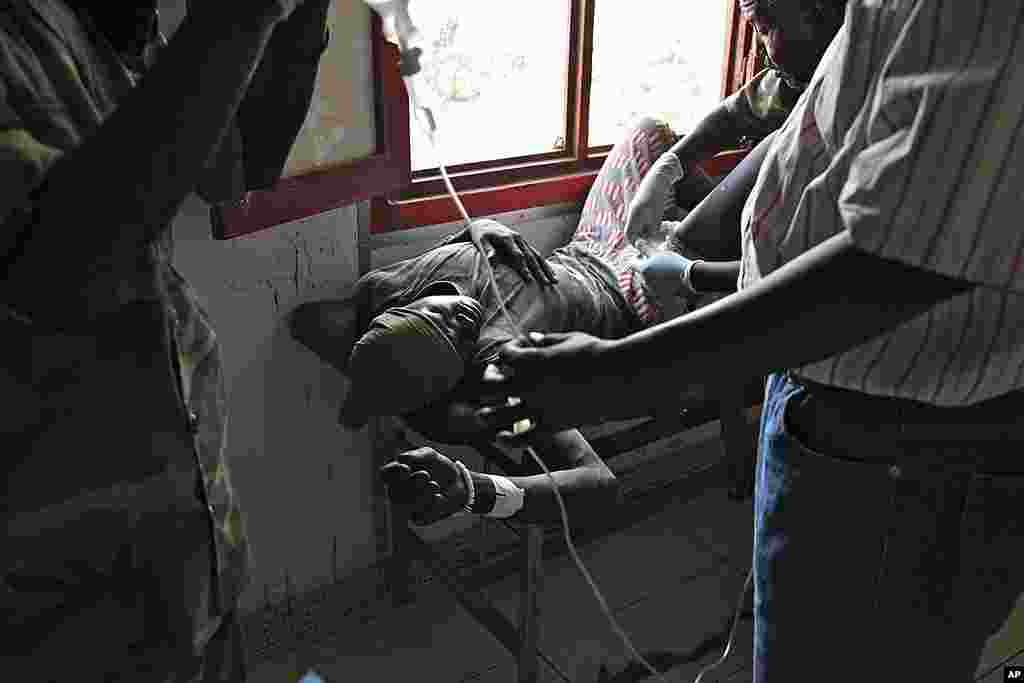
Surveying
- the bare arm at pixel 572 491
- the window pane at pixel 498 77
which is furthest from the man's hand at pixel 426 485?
the window pane at pixel 498 77

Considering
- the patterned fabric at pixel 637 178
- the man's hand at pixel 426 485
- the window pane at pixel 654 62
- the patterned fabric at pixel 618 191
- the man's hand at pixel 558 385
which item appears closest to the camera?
the man's hand at pixel 558 385

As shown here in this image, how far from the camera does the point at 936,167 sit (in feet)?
2.11

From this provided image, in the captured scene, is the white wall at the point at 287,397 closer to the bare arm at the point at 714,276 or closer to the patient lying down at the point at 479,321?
the patient lying down at the point at 479,321

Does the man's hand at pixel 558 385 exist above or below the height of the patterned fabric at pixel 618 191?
above

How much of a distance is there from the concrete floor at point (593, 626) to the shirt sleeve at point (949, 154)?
140cm

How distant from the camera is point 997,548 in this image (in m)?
0.87

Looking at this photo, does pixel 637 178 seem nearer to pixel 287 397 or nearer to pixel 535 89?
pixel 535 89

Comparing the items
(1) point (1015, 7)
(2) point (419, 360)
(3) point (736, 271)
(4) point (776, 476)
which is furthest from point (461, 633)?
(1) point (1015, 7)

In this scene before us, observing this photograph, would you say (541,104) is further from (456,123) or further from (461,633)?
(461,633)

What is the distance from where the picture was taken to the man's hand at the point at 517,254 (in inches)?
73.5

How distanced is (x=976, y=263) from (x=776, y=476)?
0.37 m

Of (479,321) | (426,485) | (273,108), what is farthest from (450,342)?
(273,108)

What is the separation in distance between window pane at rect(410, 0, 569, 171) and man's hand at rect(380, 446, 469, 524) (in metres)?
0.85

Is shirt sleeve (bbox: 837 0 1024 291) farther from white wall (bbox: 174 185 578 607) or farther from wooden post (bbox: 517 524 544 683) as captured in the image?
white wall (bbox: 174 185 578 607)
